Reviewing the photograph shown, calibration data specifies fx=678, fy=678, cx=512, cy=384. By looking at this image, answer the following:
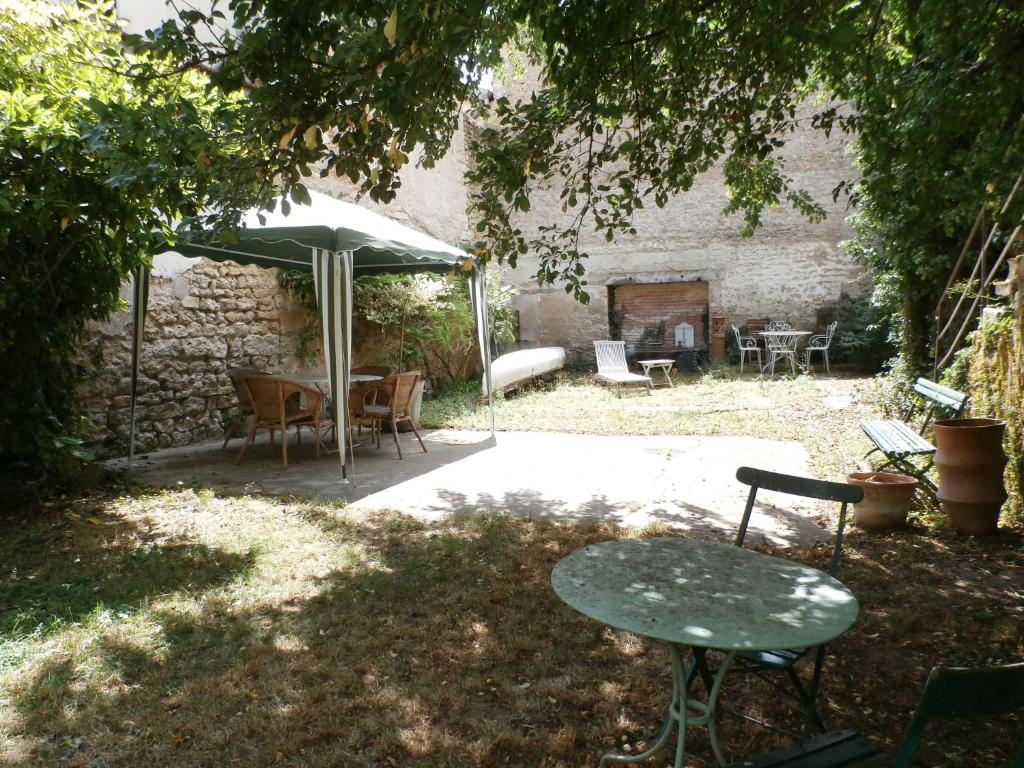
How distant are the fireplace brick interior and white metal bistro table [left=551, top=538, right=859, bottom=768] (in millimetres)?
12046

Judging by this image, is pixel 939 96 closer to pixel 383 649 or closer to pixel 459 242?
pixel 383 649

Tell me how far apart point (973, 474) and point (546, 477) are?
269 centimetres

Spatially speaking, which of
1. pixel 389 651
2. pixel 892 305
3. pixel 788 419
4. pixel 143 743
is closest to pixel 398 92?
pixel 389 651

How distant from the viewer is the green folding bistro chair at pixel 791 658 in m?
1.81

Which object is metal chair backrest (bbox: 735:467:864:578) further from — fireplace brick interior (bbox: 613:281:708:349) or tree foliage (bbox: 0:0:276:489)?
fireplace brick interior (bbox: 613:281:708:349)

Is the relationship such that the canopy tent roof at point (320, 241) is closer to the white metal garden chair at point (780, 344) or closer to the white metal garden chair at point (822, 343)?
the white metal garden chair at point (780, 344)

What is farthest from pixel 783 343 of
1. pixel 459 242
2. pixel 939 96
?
pixel 939 96

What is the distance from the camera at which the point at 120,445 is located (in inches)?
230

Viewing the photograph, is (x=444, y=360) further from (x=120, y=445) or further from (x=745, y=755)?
(x=745, y=755)

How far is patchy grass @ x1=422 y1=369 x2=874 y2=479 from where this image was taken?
6309 mm

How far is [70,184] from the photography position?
365cm

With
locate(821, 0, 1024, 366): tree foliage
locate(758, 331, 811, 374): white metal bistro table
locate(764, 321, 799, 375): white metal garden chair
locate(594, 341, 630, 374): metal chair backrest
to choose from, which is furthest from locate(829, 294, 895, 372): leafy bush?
locate(821, 0, 1024, 366): tree foliage

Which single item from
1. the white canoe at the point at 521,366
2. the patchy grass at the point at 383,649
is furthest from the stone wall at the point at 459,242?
the patchy grass at the point at 383,649

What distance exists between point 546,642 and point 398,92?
2011 mm
